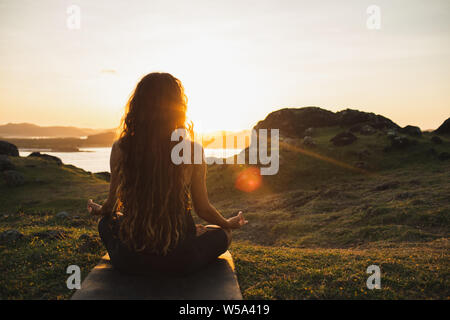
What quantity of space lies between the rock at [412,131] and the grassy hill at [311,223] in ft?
11.2

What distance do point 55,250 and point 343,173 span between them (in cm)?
2252

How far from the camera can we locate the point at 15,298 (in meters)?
4.88

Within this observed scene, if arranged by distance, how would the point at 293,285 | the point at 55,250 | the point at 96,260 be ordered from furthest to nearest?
1. the point at 55,250
2. the point at 96,260
3. the point at 293,285

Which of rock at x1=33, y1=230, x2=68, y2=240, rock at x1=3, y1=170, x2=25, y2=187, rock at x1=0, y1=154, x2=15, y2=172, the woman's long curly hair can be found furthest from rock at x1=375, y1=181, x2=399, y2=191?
rock at x1=0, y1=154, x2=15, y2=172

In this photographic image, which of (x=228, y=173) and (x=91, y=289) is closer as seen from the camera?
(x=91, y=289)

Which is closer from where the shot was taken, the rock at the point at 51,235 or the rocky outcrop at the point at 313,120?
the rock at the point at 51,235

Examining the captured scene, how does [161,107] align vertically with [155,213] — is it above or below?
above

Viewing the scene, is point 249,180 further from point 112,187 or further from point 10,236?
point 112,187

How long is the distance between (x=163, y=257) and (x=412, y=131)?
37.3 metres

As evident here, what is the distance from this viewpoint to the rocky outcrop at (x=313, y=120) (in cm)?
4025

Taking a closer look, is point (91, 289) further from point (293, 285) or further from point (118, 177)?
point (293, 285)

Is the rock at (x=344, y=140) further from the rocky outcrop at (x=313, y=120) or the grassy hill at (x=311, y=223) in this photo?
the rocky outcrop at (x=313, y=120)

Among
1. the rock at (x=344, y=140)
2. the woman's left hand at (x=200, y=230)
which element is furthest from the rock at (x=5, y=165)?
the rock at (x=344, y=140)
